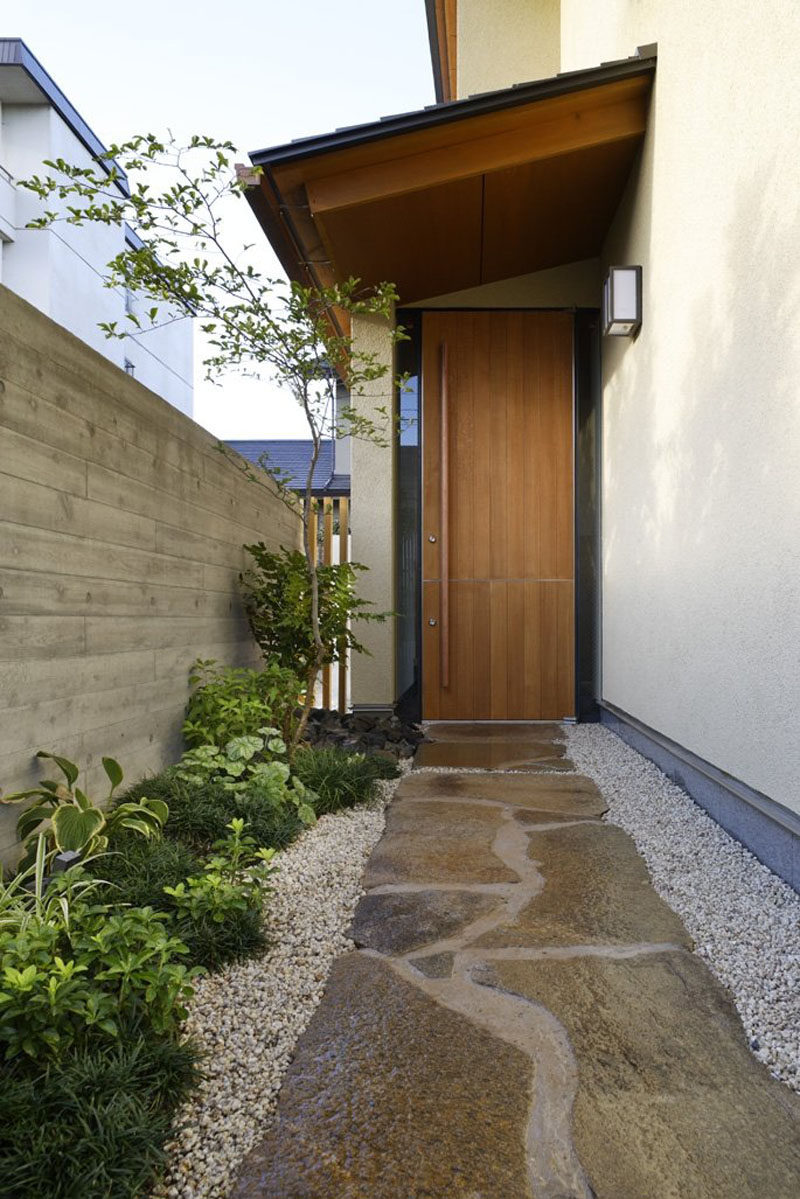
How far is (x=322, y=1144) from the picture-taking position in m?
1.13

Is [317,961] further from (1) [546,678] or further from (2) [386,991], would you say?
(1) [546,678]

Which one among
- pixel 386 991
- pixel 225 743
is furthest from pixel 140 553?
pixel 386 991

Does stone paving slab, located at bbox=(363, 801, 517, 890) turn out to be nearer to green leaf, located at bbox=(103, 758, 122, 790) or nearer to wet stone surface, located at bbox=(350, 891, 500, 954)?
wet stone surface, located at bbox=(350, 891, 500, 954)

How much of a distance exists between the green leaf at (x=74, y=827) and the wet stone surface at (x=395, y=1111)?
0.69m

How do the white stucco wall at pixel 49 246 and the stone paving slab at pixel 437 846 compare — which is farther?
the white stucco wall at pixel 49 246

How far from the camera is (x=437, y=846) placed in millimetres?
2535

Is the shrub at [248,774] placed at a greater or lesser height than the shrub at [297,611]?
lesser

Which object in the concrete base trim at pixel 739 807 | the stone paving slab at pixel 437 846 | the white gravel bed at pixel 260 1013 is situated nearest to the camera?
the white gravel bed at pixel 260 1013

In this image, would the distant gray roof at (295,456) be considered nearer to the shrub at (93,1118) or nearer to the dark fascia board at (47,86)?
the dark fascia board at (47,86)

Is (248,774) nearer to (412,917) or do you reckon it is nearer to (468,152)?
(412,917)

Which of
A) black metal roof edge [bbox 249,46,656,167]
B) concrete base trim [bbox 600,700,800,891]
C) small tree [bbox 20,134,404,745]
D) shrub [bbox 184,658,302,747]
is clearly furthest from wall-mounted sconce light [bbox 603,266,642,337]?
shrub [bbox 184,658,302,747]

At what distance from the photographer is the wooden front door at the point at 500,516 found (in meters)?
5.08

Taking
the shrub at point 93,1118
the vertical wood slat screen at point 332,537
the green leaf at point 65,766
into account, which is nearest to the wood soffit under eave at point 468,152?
the vertical wood slat screen at point 332,537

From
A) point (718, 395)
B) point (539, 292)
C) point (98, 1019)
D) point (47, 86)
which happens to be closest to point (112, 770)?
point (98, 1019)
